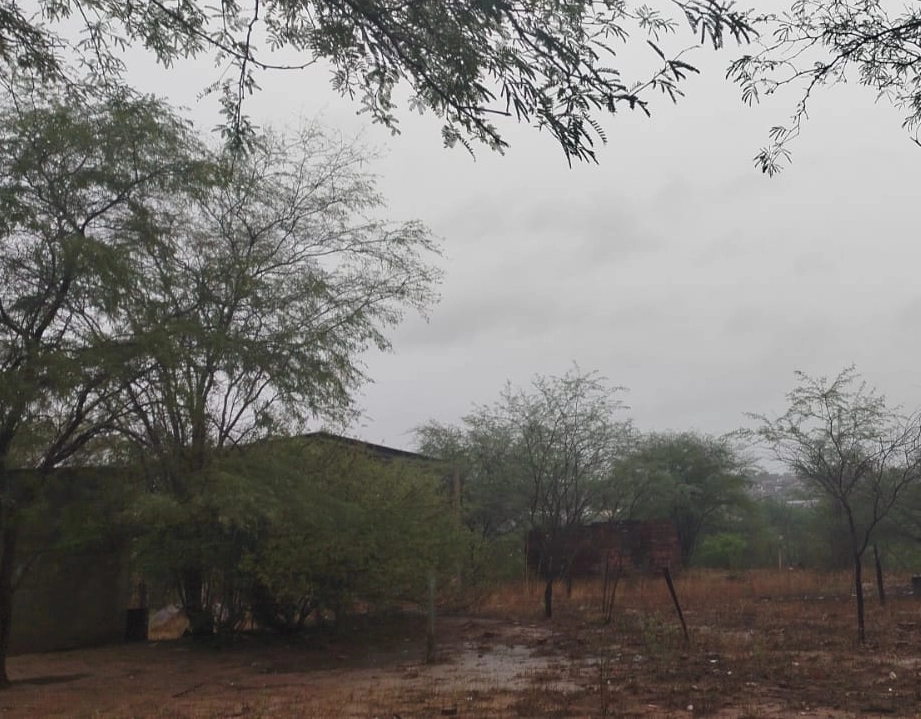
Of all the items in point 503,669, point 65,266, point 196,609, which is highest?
point 65,266

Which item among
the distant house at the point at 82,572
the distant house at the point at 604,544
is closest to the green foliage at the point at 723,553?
the distant house at the point at 604,544

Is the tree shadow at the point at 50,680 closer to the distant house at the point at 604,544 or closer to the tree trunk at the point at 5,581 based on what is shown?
the tree trunk at the point at 5,581

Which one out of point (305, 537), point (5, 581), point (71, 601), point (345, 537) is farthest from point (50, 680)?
point (345, 537)

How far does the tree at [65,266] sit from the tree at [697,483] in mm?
24597

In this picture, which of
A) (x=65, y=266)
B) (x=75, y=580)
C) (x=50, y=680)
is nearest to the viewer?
(x=65, y=266)

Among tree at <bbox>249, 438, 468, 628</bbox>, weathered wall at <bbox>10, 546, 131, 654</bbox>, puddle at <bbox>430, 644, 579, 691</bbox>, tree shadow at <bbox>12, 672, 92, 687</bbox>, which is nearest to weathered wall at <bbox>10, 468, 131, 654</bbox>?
weathered wall at <bbox>10, 546, 131, 654</bbox>

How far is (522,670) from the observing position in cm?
1172

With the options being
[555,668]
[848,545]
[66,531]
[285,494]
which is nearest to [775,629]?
[555,668]

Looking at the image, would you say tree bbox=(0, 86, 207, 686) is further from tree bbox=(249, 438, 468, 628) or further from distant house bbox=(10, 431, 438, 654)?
tree bbox=(249, 438, 468, 628)

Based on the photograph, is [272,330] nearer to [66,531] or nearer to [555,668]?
[66,531]

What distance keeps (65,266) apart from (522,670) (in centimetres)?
691

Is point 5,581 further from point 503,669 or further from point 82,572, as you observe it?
point 503,669

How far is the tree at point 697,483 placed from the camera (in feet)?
111

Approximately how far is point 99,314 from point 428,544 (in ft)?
22.2
